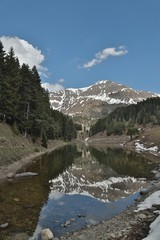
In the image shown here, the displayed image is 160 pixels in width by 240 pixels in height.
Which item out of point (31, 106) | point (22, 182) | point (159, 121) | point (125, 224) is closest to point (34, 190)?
point (22, 182)

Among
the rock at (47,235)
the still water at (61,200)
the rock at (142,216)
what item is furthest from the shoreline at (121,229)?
the still water at (61,200)

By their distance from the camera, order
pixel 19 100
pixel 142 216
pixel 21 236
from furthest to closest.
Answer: pixel 19 100, pixel 142 216, pixel 21 236

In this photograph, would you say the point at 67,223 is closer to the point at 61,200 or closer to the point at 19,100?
the point at 61,200

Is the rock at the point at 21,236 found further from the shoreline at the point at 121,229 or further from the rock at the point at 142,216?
the rock at the point at 142,216

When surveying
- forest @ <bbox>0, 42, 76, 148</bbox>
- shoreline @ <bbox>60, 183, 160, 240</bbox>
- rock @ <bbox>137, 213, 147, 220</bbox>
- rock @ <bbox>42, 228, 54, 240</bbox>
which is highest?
forest @ <bbox>0, 42, 76, 148</bbox>

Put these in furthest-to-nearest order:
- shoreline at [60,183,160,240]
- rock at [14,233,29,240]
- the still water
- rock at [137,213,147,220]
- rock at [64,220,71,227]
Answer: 1. the still water
2. rock at [64,220,71,227]
3. rock at [137,213,147,220]
4. rock at [14,233,29,240]
5. shoreline at [60,183,160,240]

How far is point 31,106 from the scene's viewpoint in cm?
7494

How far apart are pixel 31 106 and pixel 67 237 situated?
200 feet

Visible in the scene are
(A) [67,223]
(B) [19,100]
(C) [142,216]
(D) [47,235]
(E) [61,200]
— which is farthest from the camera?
(B) [19,100]

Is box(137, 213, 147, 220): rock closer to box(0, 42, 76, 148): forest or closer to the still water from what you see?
the still water

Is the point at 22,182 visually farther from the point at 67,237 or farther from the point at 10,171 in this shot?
the point at 67,237

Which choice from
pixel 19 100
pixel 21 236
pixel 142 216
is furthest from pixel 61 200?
pixel 19 100

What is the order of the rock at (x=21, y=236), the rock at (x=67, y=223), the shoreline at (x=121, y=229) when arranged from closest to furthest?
the shoreline at (x=121, y=229) < the rock at (x=21, y=236) < the rock at (x=67, y=223)

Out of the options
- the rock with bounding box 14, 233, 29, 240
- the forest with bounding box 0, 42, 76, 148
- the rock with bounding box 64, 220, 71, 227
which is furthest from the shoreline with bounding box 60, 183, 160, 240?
the forest with bounding box 0, 42, 76, 148
